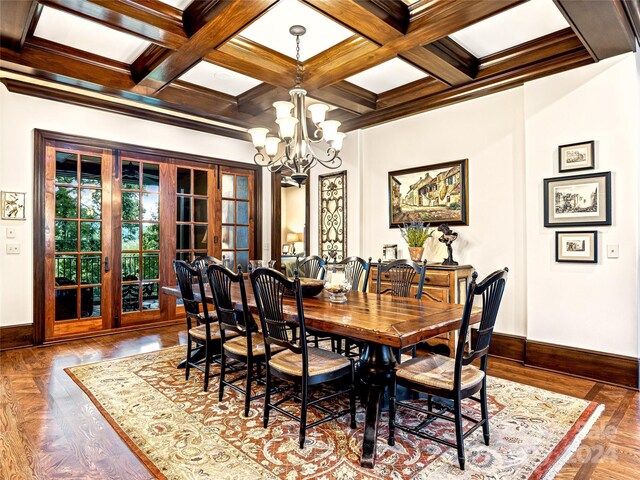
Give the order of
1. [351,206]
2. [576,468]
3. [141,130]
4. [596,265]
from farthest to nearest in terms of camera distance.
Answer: [351,206] < [141,130] < [596,265] < [576,468]

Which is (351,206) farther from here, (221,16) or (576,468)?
(576,468)

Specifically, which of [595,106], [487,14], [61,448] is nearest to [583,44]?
[595,106]

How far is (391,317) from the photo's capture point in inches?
88.8

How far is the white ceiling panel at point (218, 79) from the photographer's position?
4.03 m

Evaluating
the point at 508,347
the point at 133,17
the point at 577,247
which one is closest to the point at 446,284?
the point at 508,347

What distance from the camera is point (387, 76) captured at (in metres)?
4.24

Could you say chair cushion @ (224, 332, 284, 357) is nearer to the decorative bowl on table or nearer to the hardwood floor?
the decorative bowl on table

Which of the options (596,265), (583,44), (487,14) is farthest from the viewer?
(596,265)

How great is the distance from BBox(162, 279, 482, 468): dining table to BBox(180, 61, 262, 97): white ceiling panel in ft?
8.64

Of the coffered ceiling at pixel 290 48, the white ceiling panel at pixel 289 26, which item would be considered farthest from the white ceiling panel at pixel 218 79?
the white ceiling panel at pixel 289 26

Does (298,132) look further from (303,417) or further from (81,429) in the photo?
→ (81,429)

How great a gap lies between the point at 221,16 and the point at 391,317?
2.37m

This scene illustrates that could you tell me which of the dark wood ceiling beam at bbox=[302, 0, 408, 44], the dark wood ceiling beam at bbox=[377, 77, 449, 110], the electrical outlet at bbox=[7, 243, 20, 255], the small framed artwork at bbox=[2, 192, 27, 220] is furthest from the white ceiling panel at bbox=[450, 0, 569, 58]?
the electrical outlet at bbox=[7, 243, 20, 255]

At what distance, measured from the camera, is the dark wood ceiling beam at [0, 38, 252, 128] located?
3.53 metres
